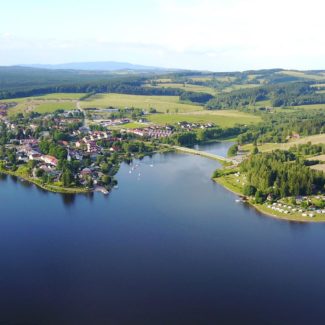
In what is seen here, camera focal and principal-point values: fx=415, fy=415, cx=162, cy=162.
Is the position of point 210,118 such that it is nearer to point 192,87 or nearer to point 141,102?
point 141,102

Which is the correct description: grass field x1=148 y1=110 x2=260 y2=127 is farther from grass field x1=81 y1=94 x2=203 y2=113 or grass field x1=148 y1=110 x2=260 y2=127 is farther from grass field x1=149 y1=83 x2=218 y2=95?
grass field x1=149 y1=83 x2=218 y2=95

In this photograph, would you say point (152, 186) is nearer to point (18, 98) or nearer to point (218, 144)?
point (218, 144)

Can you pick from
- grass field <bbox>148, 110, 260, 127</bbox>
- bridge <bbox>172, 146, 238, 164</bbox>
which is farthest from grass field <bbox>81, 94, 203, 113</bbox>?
bridge <bbox>172, 146, 238, 164</bbox>

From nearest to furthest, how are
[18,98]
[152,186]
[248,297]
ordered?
[248,297]
[152,186]
[18,98]

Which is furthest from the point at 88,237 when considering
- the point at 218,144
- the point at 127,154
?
the point at 218,144

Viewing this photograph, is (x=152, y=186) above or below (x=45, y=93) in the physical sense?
below

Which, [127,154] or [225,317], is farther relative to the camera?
[127,154]

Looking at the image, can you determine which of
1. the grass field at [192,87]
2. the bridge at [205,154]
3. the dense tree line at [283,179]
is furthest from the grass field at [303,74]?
the dense tree line at [283,179]

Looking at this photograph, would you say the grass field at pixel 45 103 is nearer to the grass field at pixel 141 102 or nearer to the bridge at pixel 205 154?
the grass field at pixel 141 102
